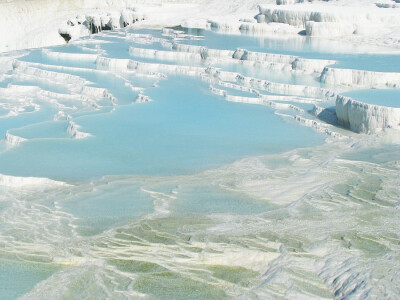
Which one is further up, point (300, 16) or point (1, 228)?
point (300, 16)

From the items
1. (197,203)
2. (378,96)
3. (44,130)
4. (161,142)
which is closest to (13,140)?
(44,130)

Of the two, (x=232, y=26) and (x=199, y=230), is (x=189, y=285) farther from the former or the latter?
(x=232, y=26)

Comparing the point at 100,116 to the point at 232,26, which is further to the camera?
the point at 232,26

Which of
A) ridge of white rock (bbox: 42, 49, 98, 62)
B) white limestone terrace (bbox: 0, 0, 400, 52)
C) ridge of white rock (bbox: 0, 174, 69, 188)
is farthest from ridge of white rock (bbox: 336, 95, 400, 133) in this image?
ridge of white rock (bbox: 42, 49, 98, 62)

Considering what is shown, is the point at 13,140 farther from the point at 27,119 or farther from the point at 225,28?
the point at 225,28

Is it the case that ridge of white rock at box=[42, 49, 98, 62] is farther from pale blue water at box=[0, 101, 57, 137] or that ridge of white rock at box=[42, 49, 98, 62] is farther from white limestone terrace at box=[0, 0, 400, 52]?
white limestone terrace at box=[0, 0, 400, 52]

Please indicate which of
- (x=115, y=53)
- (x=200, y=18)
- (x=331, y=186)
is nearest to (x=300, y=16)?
(x=200, y=18)
